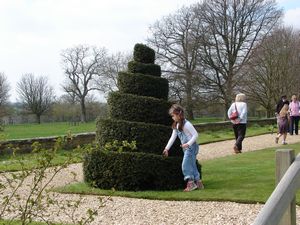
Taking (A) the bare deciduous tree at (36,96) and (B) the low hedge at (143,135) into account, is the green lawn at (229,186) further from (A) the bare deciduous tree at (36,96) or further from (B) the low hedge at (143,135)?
(A) the bare deciduous tree at (36,96)

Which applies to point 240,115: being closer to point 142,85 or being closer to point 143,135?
point 142,85

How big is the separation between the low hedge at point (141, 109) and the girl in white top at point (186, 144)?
51cm

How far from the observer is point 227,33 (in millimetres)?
40250

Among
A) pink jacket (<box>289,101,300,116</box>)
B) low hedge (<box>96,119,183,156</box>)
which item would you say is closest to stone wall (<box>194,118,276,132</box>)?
pink jacket (<box>289,101,300,116</box>)

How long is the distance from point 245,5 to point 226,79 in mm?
6349

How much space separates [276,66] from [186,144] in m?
30.0

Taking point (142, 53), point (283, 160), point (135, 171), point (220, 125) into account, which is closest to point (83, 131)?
point (220, 125)

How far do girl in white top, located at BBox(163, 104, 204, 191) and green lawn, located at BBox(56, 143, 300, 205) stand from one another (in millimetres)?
261

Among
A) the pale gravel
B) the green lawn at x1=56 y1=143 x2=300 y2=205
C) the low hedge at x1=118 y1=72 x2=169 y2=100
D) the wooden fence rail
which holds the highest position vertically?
the low hedge at x1=118 y1=72 x2=169 y2=100

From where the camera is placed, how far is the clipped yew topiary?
29.0ft

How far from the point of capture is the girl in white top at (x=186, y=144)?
8.70m

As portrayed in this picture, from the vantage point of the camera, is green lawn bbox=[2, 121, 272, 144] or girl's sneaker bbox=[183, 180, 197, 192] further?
green lawn bbox=[2, 121, 272, 144]

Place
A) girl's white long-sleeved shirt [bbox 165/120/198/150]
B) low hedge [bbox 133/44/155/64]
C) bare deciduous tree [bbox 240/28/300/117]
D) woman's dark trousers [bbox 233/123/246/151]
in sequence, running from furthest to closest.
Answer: bare deciduous tree [bbox 240/28/300/117], woman's dark trousers [bbox 233/123/246/151], low hedge [bbox 133/44/155/64], girl's white long-sleeved shirt [bbox 165/120/198/150]

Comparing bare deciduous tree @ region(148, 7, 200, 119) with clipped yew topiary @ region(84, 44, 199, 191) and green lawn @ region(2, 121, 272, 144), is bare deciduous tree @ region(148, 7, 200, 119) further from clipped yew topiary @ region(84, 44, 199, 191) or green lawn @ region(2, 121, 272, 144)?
clipped yew topiary @ region(84, 44, 199, 191)
